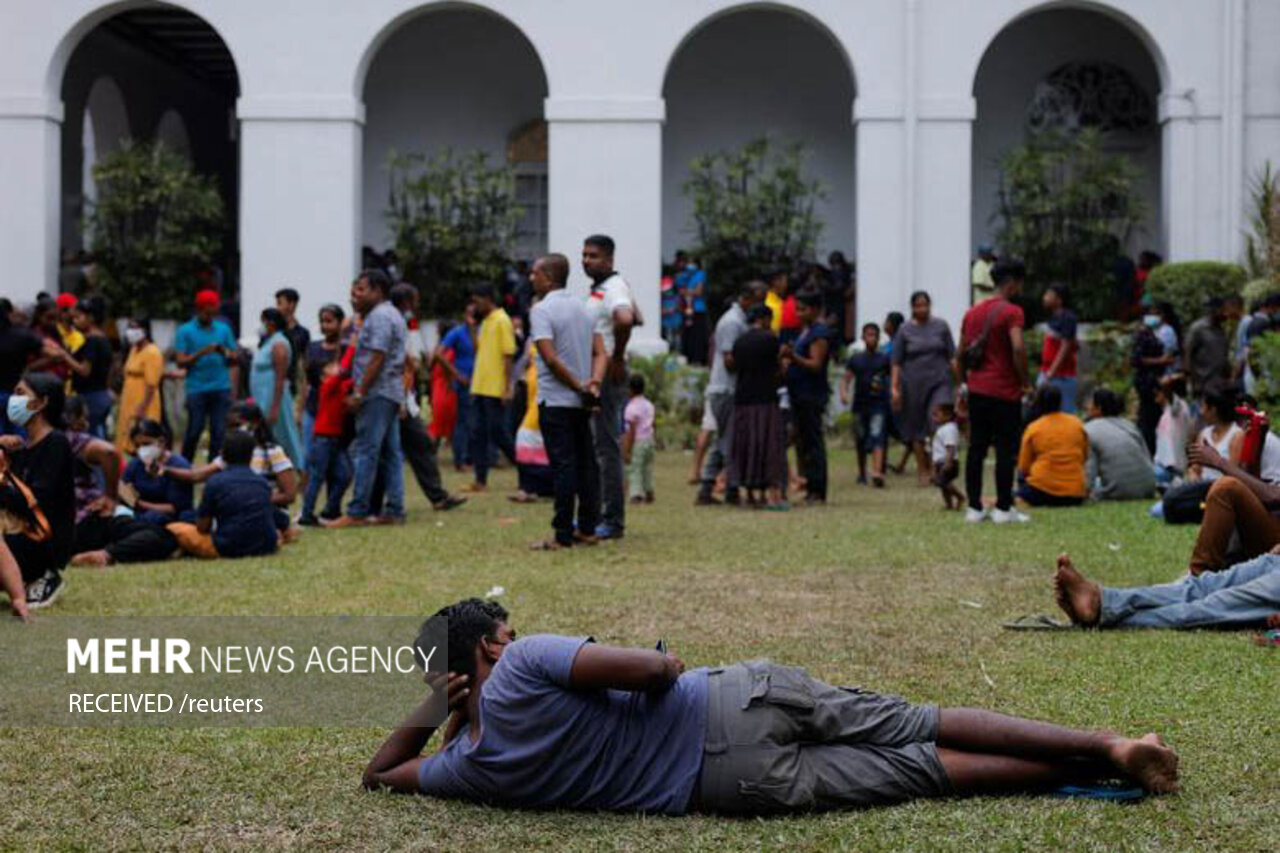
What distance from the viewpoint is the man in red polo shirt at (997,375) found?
11.6 metres

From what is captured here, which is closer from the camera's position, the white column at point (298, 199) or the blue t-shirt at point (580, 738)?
the blue t-shirt at point (580, 738)

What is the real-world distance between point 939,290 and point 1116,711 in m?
14.2

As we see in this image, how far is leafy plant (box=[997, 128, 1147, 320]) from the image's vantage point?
67.7 feet

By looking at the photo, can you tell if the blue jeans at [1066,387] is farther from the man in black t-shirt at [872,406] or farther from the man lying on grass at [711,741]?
the man lying on grass at [711,741]

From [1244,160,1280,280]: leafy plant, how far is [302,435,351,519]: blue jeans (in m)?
10.3

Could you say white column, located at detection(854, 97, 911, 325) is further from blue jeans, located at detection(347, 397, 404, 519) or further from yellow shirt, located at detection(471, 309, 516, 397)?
blue jeans, located at detection(347, 397, 404, 519)

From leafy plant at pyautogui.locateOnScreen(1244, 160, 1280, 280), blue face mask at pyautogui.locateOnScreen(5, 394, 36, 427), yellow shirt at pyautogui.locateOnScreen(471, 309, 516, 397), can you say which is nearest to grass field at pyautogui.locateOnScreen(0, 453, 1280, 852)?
blue face mask at pyautogui.locateOnScreen(5, 394, 36, 427)

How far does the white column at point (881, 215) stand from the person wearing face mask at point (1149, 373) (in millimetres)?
4523

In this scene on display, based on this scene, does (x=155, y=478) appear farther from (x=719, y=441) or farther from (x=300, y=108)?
(x=300, y=108)

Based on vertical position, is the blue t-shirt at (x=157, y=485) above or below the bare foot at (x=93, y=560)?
above

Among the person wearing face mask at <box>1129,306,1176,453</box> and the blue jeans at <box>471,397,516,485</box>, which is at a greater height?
the person wearing face mask at <box>1129,306,1176,453</box>

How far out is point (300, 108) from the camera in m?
20.0

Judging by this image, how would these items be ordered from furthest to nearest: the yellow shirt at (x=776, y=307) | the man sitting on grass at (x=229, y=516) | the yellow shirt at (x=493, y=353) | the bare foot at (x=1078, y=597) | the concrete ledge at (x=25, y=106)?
1. the concrete ledge at (x=25, y=106)
2. the yellow shirt at (x=776, y=307)
3. the yellow shirt at (x=493, y=353)
4. the man sitting on grass at (x=229, y=516)
5. the bare foot at (x=1078, y=597)

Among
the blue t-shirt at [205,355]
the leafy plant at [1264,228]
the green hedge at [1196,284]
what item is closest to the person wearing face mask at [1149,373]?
the green hedge at [1196,284]
